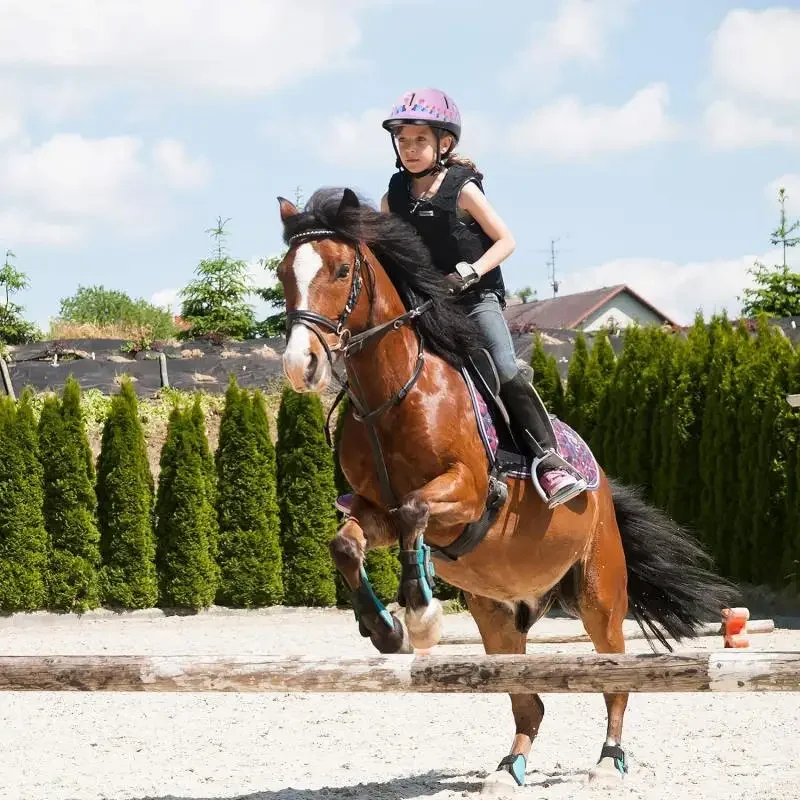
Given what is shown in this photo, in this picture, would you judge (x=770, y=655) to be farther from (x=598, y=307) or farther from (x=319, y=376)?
(x=598, y=307)

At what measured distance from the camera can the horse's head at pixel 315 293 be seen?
446cm

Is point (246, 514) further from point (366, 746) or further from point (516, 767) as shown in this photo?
point (516, 767)

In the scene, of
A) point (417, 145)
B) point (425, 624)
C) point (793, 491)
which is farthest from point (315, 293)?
point (793, 491)

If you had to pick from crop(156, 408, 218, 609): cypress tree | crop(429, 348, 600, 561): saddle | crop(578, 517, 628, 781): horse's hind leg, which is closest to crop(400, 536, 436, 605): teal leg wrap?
crop(429, 348, 600, 561): saddle

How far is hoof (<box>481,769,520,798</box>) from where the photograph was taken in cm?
567

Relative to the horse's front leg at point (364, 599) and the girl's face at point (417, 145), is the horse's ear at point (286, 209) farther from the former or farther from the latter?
the horse's front leg at point (364, 599)

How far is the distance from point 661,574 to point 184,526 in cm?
846

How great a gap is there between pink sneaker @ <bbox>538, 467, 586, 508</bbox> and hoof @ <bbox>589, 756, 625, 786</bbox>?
1.47m

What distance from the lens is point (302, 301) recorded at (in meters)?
4.62

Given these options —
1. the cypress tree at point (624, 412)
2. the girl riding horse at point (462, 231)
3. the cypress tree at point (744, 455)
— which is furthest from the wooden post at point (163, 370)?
the girl riding horse at point (462, 231)

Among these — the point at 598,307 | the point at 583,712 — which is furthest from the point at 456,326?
the point at 598,307

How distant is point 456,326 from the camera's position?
534 centimetres

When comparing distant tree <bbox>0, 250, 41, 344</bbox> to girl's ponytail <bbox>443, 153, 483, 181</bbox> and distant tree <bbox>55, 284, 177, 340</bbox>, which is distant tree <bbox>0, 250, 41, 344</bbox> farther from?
girl's ponytail <bbox>443, 153, 483, 181</bbox>

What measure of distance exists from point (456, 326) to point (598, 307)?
138 ft
